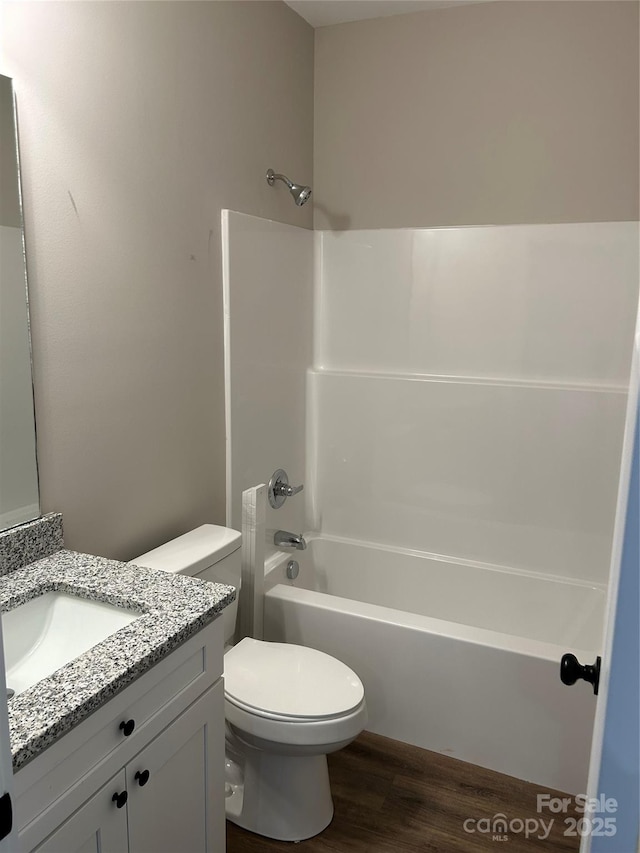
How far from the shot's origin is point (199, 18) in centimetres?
209

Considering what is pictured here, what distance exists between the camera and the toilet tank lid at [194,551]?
1.88 metres

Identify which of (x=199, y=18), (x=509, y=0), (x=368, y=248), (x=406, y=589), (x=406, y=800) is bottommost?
(x=406, y=800)

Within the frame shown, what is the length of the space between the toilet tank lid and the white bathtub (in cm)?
39

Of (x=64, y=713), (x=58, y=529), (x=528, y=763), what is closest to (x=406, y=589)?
(x=528, y=763)

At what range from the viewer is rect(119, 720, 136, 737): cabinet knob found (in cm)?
121

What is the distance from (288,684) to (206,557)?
1.41ft

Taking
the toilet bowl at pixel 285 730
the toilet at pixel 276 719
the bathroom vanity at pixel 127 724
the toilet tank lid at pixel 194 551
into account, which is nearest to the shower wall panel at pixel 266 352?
the toilet tank lid at pixel 194 551

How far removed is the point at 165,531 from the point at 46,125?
1.20 m

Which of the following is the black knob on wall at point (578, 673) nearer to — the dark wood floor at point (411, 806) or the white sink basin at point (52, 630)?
the white sink basin at point (52, 630)

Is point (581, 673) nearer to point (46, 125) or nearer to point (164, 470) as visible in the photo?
point (164, 470)

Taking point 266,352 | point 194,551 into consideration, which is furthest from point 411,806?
point 266,352

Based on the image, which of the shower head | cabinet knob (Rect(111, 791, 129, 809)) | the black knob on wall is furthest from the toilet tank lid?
the shower head

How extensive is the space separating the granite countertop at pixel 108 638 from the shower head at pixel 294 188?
5.17ft

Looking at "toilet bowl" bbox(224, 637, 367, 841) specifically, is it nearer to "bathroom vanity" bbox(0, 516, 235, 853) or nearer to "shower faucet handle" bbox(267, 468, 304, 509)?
"bathroom vanity" bbox(0, 516, 235, 853)
